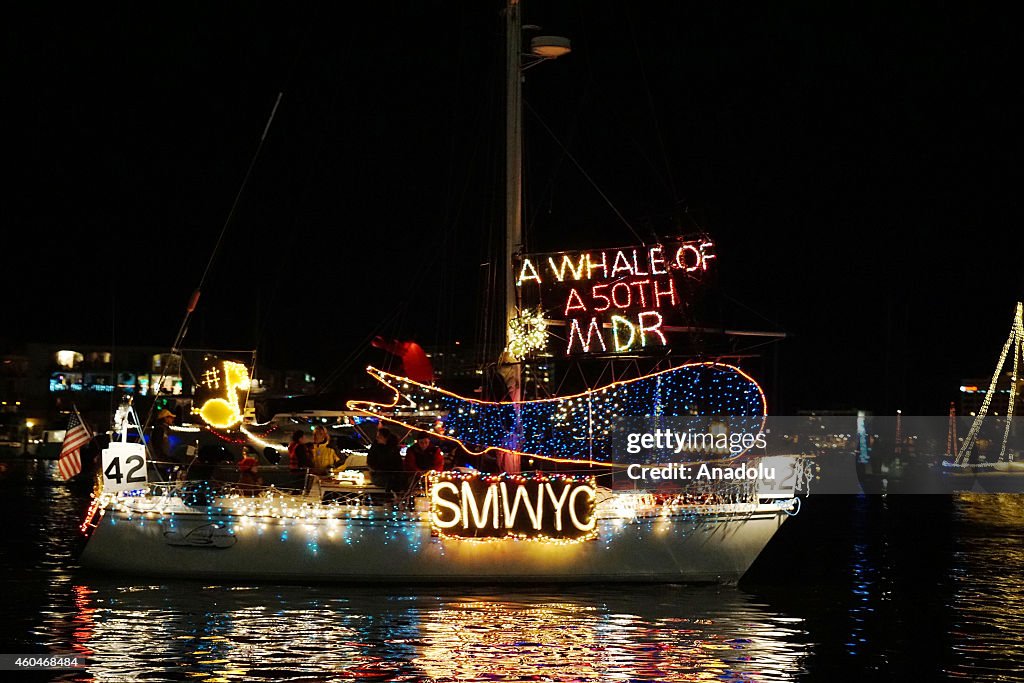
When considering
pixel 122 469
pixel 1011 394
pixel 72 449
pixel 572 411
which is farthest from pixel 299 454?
pixel 1011 394

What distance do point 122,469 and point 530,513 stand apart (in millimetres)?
6922

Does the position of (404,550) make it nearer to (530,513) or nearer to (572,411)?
(530,513)

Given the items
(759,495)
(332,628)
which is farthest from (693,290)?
(332,628)

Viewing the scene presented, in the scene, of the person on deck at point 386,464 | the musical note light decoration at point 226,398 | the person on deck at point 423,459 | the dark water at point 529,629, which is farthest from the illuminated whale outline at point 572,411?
the musical note light decoration at point 226,398

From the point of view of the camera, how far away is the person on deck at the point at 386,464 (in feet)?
70.2

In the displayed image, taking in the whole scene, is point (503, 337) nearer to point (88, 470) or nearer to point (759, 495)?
point (759, 495)

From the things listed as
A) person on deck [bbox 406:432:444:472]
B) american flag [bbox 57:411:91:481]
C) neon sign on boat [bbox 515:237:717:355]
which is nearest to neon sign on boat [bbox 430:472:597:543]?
person on deck [bbox 406:432:444:472]

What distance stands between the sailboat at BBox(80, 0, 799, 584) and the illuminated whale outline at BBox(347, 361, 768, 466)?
0.03 metres

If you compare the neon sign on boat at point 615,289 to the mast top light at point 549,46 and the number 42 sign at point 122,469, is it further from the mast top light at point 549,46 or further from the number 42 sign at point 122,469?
the number 42 sign at point 122,469

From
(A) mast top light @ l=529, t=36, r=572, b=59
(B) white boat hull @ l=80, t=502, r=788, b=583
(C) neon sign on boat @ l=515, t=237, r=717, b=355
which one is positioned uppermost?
(A) mast top light @ l=529, t=36, r=572, b=59

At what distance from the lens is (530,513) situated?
821 inches

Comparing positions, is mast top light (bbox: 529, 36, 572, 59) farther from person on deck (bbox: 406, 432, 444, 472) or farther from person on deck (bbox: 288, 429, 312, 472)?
person on deck (bbox: 288, 429, 312, 472)

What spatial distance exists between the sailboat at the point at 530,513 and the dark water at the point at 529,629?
440 millimetres

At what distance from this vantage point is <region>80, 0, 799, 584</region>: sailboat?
20875mm
